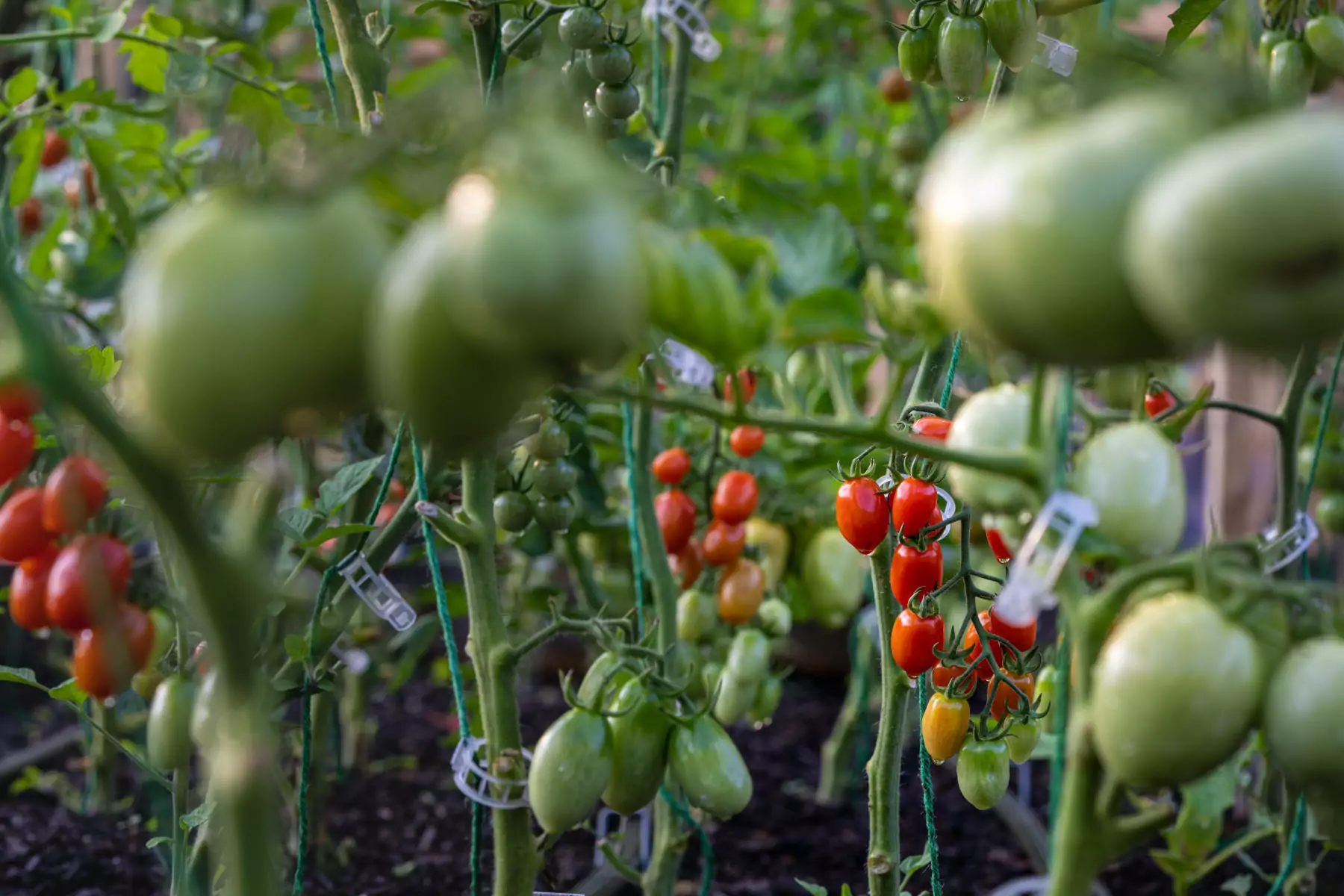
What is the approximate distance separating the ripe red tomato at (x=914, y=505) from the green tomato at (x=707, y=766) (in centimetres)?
20

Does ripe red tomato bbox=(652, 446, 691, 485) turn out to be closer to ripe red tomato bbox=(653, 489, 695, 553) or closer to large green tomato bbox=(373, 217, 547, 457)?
ripe red tomato bbox=(653, 489, 695, 553)

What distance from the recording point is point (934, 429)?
764mm

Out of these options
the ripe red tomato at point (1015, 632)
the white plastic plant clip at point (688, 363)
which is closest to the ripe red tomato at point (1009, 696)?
the ripe red tomato at point (1015, 632)

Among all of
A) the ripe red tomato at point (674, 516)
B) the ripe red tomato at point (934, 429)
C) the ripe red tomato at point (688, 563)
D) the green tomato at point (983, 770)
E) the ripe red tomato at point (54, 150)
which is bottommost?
the green tomato at point (983, 770)

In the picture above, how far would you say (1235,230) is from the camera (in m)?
0.31

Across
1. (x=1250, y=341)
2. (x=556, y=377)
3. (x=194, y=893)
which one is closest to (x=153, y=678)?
(x=194, y=893)

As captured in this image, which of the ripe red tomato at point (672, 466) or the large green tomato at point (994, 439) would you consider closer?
the large green tomato at point (994, 439)

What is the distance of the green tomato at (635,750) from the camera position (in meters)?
0.81

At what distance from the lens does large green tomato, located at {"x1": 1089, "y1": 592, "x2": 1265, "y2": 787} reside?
1.25 ft

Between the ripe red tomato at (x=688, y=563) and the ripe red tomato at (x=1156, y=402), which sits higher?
the ripe red tomato at (x=1156, y=402)

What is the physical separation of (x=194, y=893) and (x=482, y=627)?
1.06 ft

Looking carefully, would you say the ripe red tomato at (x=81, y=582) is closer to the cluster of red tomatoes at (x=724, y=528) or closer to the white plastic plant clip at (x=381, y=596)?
the white plastic plant clip at (x=381, y=596)

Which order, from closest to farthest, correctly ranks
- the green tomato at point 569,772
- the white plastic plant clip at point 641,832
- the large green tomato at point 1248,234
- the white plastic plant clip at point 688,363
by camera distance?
the large green tomato at point 1248,234 < the white plastic plant clip at point 688,363 < the green tomato at point 569,772 < the white plastic plant clip at point 641,832

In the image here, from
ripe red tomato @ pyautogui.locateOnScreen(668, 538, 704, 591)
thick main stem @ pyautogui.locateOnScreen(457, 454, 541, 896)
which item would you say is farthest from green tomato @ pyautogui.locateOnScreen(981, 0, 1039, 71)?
ripe red tomato @ pyautogui.locateOnScreen(668, 538, 704, 591)
